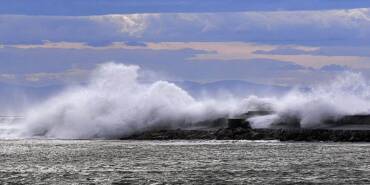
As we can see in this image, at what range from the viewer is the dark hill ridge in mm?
103444

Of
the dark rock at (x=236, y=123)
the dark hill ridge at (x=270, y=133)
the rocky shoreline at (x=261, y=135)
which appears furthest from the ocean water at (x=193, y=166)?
the dark rock at (x=236, y=123)

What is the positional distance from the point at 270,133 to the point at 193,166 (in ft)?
154

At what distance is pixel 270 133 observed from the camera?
111 meters

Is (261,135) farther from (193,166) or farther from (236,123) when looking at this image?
(193,166)

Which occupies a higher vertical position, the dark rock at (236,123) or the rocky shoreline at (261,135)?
the dark rock at (236,123)

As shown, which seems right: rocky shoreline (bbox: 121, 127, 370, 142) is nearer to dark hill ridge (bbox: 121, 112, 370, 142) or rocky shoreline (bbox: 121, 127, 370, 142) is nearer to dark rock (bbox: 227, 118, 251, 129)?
dark hill ridge (bbox: 121, 112, 370, 142)

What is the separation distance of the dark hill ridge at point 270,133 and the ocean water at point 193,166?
13490 mm

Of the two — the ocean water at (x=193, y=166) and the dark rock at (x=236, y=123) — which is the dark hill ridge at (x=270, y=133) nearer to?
the dark rock at (x=236, y=123)

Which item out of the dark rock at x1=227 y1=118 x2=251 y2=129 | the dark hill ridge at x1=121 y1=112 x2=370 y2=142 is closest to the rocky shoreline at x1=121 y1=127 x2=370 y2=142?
the dark hill ridge at x1=121 y1=112 x2=370 y2=142

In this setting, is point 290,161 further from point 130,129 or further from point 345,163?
point 130,129

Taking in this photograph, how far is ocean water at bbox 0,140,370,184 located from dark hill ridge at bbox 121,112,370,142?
13490 mm

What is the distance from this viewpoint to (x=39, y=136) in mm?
135250

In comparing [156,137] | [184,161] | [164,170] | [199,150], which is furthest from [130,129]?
[164,170]

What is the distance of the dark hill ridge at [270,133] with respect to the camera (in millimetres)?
103444
